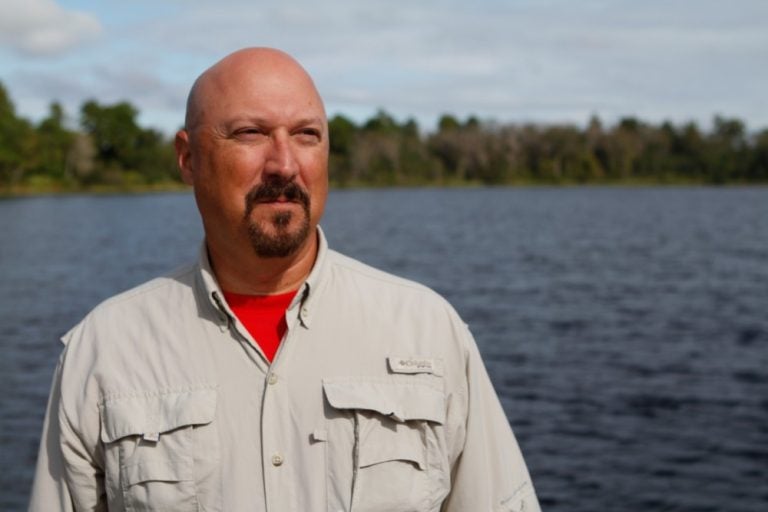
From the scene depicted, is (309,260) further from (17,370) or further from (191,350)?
(17,370)

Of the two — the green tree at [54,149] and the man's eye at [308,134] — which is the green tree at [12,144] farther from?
the man's eye at [308,134]

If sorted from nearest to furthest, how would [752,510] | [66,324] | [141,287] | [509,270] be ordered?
1. [141,287]
2. [752,510]
3. [66,324]
4. [509,270]

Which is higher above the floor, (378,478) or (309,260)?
(309,260)

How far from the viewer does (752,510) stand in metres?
12.1

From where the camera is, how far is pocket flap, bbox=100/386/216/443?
279 cm

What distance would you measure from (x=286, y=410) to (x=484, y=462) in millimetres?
585

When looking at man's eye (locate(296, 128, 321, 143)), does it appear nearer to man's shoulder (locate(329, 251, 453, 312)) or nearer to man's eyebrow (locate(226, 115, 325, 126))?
man's eyebrow (locate(226, 115, 325, 126))

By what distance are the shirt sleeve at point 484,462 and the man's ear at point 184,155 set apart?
0.93 m

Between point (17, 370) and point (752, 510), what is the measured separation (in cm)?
1316

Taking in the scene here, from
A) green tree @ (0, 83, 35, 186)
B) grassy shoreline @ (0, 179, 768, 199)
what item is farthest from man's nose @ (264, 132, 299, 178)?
grassy shoreline @ (0, 179, 768, 199)

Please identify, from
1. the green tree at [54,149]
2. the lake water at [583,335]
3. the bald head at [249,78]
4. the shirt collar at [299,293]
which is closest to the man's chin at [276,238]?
the shirt collar at [299,293]

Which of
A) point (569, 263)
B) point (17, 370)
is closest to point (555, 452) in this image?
point (17, 370)

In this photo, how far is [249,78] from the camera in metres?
2.81

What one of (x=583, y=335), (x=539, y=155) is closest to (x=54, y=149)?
(x=539, y=155)
